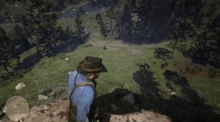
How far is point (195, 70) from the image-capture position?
1544 centimetres

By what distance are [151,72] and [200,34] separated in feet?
28.5

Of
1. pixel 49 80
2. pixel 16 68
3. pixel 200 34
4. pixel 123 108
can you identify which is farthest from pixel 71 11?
pixel 123 108

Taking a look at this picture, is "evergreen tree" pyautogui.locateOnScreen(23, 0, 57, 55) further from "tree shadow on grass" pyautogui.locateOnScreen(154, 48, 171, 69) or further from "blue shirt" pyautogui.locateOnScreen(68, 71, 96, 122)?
"blue shirt" pyautogui.locateOnScreen(68, 71, 96, 122)

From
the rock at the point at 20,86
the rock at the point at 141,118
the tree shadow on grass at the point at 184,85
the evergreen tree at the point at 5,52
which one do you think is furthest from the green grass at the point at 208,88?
the evergreen tree at the point at 5,52

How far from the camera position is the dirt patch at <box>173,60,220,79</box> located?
14.5 meters

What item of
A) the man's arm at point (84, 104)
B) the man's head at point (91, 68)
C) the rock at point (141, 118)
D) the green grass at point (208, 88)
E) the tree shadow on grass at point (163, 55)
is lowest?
the green grass at point (208, 88)

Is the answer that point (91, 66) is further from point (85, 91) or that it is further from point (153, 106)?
point (153, 106)

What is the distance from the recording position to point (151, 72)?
15.9 meters

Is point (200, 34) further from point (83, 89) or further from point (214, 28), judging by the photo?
point (83, 89)

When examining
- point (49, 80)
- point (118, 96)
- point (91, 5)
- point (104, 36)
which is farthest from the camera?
point (91, 5)

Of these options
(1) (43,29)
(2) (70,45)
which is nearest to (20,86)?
(1) (43,29)

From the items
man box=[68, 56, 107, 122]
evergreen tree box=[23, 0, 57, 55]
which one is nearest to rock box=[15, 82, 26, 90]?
evergreen tree box=[23, 0, 57, 55]

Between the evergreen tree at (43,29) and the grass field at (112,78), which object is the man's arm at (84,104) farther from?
the evergreen tree at (43,29)

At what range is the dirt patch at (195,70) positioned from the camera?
14.5 m
